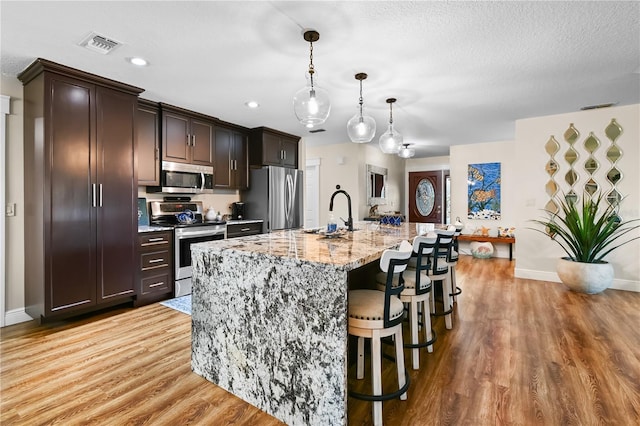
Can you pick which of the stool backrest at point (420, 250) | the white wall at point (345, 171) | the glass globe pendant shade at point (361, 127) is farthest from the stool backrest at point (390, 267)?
the white wall at point (345, 171)

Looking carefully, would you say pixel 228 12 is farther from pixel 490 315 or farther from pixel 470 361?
pixel 490 315

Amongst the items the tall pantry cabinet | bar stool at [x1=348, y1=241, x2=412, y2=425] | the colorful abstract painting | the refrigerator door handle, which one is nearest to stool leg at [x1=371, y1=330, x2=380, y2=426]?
bar stool at [x1=348, y1=241, x2=412, y2=425]

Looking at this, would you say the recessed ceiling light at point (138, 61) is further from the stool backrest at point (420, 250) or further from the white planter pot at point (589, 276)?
the white planter pot at point (589, 276)

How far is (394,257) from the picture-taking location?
1.62m

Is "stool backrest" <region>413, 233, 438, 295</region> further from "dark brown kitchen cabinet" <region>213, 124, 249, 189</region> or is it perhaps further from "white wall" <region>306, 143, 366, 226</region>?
"white wall" <region>306, 143, 366, 226</region>

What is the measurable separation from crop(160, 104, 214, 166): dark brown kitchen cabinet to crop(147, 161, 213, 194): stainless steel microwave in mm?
80

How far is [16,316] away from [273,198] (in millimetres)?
3197

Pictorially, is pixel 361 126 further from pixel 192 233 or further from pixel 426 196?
pixel 426 196

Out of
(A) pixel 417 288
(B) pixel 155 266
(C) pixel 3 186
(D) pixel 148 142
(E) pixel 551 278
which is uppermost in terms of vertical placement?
(D) pixel 148 142

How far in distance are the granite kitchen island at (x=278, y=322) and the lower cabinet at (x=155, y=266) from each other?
1.80 m

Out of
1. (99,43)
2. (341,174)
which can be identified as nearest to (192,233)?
(99,43)

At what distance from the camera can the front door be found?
862cm

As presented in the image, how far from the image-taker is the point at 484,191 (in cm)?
678

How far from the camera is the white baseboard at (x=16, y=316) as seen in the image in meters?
3.11
